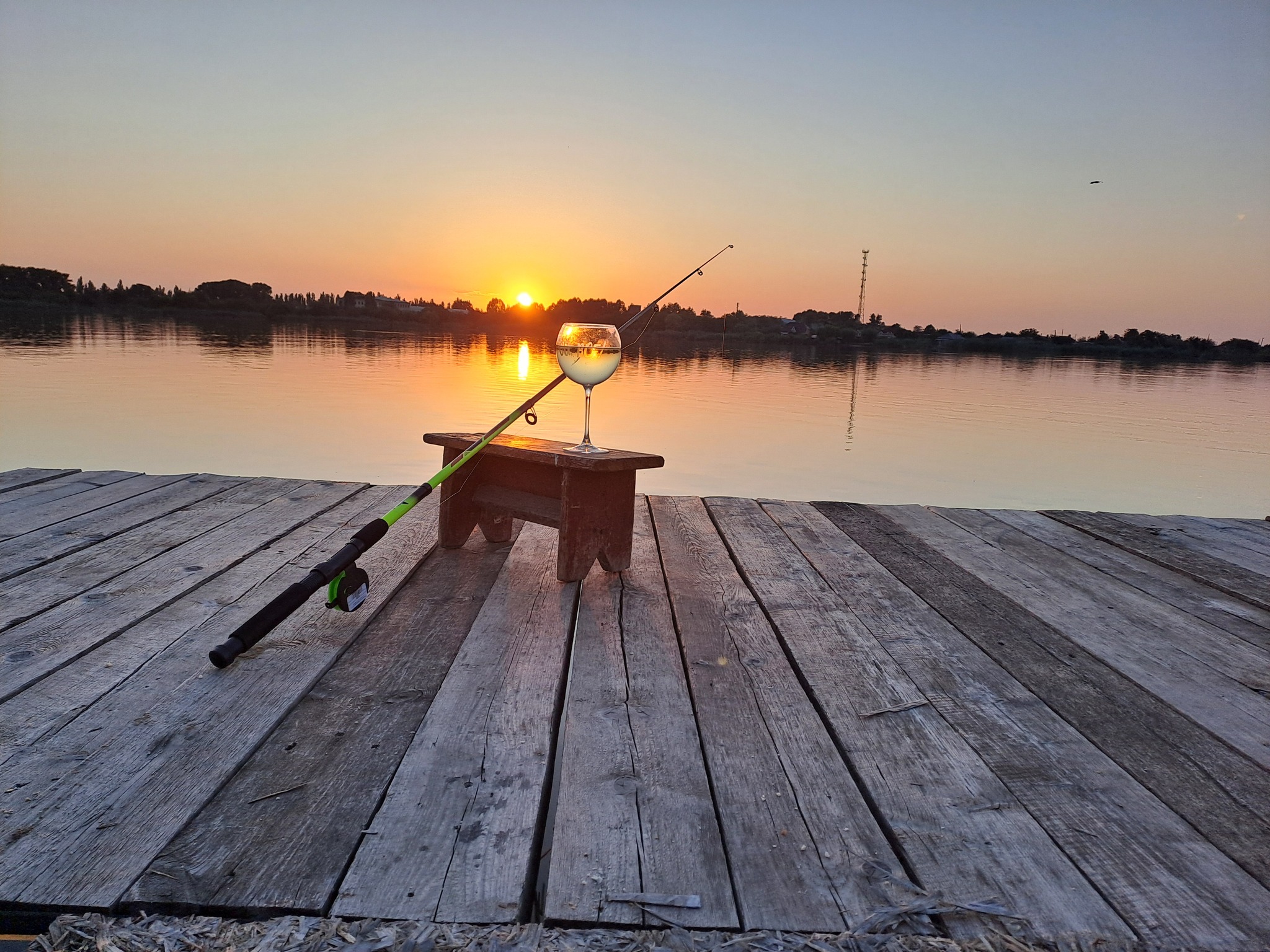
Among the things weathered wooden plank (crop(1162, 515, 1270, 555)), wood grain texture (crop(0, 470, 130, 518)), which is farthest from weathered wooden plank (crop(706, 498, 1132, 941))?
wood grain texture (crop(0, 470, 130, 518))

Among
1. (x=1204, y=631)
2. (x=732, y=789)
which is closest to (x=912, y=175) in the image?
(x=1204, y=631)

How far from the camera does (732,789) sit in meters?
1.47

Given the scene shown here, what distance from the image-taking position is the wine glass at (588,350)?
261cm

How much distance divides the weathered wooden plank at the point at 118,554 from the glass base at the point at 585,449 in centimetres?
159

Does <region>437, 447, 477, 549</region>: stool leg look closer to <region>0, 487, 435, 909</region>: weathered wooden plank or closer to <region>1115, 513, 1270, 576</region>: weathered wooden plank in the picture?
<region>0, 487, 435, 909</region>: weathered wooden plank

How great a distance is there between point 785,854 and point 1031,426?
12.9 meters

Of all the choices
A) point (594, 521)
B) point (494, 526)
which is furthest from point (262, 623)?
point (494, 526)

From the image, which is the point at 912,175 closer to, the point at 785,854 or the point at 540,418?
the point at 540,418

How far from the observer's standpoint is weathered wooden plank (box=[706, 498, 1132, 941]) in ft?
3.92

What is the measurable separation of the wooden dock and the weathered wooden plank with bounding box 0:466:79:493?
1100mm

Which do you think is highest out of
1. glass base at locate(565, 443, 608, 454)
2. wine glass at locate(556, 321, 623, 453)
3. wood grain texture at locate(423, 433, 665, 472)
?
wine glass at locate(556, 321, 623, 453)

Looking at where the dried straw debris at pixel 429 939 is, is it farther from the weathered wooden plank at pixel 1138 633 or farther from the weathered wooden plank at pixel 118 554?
the weathered wooden plank at pixel 118 554

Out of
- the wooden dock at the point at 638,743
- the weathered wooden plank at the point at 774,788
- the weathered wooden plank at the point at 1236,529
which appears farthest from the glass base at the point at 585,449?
the weathered wooden plank at the point at 1236,529

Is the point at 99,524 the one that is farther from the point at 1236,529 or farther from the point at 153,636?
the point at 1236,529
